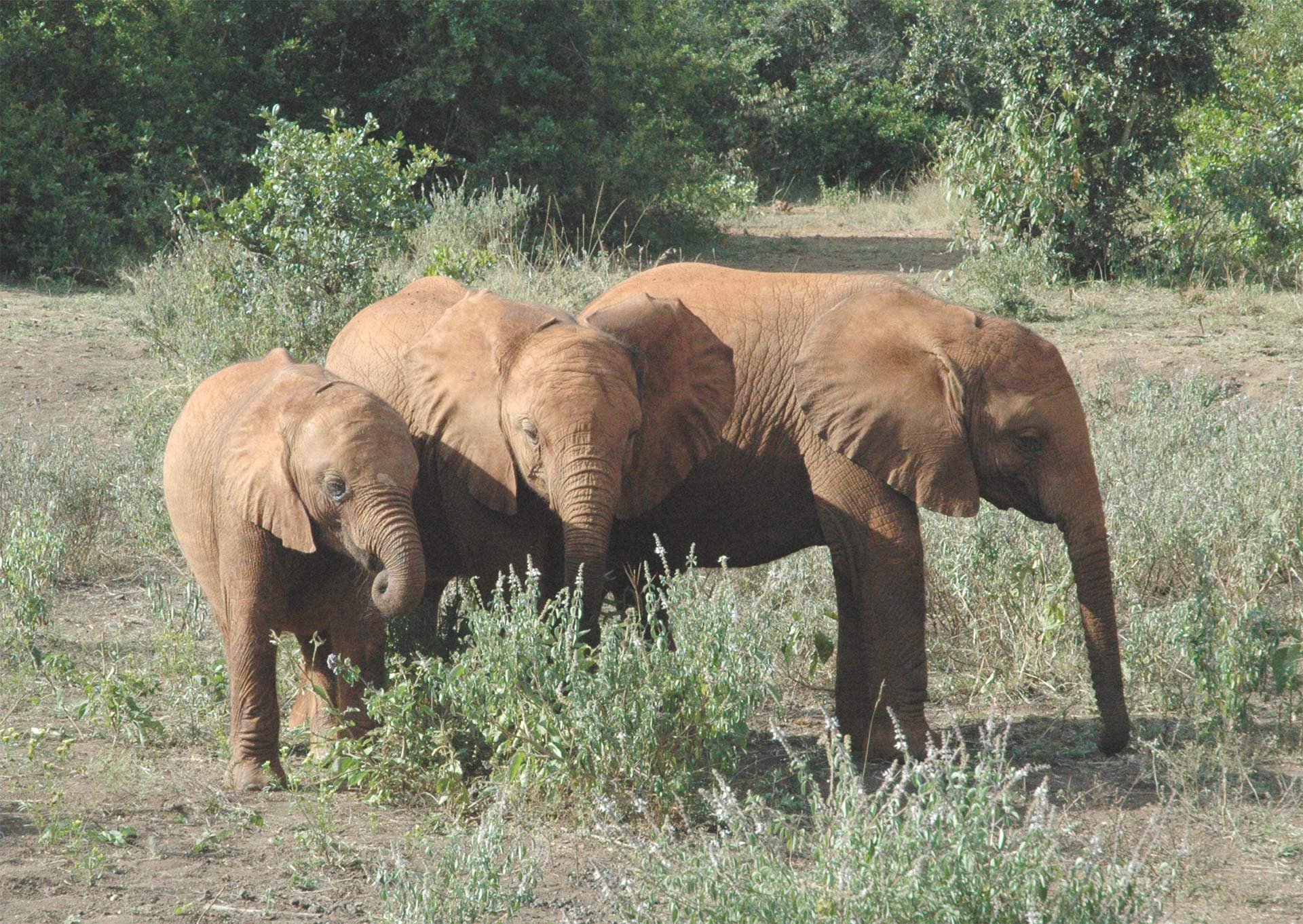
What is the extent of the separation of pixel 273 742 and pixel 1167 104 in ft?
41.7

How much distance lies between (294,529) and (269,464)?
0.24m

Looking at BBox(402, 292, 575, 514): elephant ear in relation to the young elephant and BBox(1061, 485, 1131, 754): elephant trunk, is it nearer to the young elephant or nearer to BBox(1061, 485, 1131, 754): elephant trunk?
the young elephant

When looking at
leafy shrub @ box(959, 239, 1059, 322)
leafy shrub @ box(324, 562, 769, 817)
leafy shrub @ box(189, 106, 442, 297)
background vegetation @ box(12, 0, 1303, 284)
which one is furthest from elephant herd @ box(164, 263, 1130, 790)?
leafy shrub @ box(959, 239, 1059, 322)

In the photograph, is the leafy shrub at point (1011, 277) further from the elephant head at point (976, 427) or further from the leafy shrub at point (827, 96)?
the leafy shrub at point (827, 96)

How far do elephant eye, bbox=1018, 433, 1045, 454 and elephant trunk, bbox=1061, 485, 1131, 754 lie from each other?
26cm

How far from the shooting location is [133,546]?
28.1 ft

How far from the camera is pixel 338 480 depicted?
5074mm

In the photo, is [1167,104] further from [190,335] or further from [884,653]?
[884,653]

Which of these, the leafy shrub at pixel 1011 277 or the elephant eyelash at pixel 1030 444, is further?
the leafy shrub at pixel 1011 277

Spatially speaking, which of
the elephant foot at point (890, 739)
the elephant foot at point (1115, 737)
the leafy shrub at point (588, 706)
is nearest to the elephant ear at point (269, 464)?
the leafy shrub at point (588, 706)

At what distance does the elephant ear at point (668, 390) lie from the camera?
19.3 ft

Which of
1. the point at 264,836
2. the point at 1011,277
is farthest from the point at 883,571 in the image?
the point at 1011,277

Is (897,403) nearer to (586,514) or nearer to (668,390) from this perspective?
(668,390)

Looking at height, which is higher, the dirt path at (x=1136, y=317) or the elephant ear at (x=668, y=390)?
the elephant ear at (x=668, y=390)
